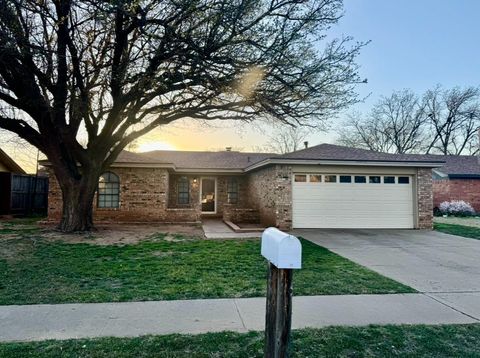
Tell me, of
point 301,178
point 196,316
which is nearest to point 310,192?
point 301,178

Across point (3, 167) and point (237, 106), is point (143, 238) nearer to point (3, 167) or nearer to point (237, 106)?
point (237, 106)

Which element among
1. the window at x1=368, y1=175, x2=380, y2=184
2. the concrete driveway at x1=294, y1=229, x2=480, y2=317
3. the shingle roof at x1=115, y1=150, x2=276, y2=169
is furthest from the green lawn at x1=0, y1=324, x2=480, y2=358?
the shingle roof at x1=115, y1=150, x2=276, y2=169

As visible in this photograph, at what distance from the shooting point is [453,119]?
37500mm

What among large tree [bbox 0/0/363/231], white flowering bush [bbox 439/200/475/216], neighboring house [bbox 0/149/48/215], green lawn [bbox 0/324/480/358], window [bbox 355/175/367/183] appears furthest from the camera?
white flowering bush [bbox 439/200/475/216]

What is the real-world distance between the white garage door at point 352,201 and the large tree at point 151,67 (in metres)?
3.09

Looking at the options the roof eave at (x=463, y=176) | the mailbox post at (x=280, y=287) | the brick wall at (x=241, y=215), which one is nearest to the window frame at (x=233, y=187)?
the brick wall at (x=241, y=215)

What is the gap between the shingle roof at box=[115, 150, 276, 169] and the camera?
54.0 ft

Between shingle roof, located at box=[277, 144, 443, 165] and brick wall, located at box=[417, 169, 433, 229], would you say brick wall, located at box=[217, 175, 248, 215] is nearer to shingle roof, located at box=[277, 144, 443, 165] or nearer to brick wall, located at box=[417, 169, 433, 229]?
shingle roof, located at box=[277, 144, 443, 165]

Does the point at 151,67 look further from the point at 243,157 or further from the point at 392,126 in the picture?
the point at 392,126

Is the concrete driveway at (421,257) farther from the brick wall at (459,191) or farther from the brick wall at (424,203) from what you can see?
the brick wall at (459,191)

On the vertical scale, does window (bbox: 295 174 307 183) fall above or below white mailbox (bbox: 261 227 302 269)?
above

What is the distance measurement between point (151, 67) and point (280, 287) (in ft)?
27.4

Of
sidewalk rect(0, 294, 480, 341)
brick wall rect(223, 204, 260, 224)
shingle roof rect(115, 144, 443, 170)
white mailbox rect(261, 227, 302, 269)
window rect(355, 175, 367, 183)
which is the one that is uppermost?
shingle roof rect(115, 144, 443, 170)

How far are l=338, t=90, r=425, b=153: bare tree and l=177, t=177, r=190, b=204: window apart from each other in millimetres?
24457
